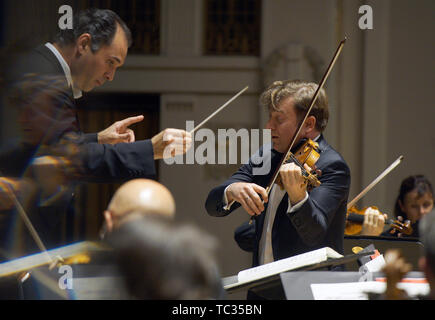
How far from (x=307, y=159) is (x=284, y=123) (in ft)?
0.56

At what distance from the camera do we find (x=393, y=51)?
488 centimetres

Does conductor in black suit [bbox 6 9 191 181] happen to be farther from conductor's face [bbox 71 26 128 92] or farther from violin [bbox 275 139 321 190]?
violin [bbox 275 139 321 190]

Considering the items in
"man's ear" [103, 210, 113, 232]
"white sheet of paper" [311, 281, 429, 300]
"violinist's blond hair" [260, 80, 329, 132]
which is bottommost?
"white sheet of paper" [311, 281, 429, 300]

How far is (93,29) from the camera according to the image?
215 cm

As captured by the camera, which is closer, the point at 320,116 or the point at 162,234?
the point at 162,234

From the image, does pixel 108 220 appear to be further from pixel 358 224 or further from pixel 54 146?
pixel 358 224

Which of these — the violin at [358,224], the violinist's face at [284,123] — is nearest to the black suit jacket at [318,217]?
the violinist's face at [284,123]

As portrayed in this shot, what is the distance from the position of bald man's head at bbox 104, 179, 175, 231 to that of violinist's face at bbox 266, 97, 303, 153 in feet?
3.21

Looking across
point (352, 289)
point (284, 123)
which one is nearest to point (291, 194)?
point (284, 123)

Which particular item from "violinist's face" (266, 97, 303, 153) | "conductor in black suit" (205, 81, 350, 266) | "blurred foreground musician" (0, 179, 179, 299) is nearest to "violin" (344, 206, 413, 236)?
"conductor in black suit" (205, 81, 350, 266)

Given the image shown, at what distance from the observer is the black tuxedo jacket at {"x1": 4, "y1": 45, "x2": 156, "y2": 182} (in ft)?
6.29

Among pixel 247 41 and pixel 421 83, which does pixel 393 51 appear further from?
pixel 247 41
